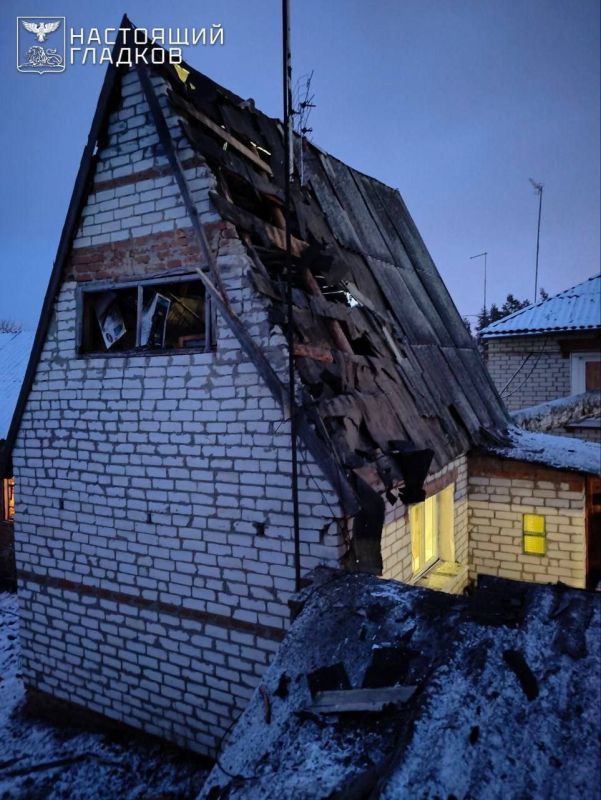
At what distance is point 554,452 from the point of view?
6.22 m

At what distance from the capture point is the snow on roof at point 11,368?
33.1ft

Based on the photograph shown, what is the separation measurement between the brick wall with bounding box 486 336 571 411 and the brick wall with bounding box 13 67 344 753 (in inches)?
422

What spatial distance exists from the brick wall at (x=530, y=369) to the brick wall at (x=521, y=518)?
743 cm

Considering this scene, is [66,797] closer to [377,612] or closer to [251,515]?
[251,515]

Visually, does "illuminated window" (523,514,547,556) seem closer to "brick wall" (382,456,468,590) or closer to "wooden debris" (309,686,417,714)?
"brick wall" (382,456,468,590)

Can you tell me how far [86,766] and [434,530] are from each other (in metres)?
4.31

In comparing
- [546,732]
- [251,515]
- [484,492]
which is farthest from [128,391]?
[484,492]

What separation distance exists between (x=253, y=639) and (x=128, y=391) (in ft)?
8.30

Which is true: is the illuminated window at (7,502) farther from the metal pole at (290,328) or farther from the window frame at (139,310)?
the metal pole at (290,328)

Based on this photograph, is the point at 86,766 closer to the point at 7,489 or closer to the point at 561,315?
the point at 7,489

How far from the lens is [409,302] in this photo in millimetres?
6617

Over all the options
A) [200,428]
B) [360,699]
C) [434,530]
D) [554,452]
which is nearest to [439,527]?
[434,530]

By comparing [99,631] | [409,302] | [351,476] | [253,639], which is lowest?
[99,631]

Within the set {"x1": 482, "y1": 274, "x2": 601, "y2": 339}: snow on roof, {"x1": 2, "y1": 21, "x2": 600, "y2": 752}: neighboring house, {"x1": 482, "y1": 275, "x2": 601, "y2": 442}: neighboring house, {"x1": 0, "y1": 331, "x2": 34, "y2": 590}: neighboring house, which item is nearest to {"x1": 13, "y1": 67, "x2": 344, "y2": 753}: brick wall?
{"x1": 2, "y1": 21, "x2": 600, "y2": 752}: neighboring house
